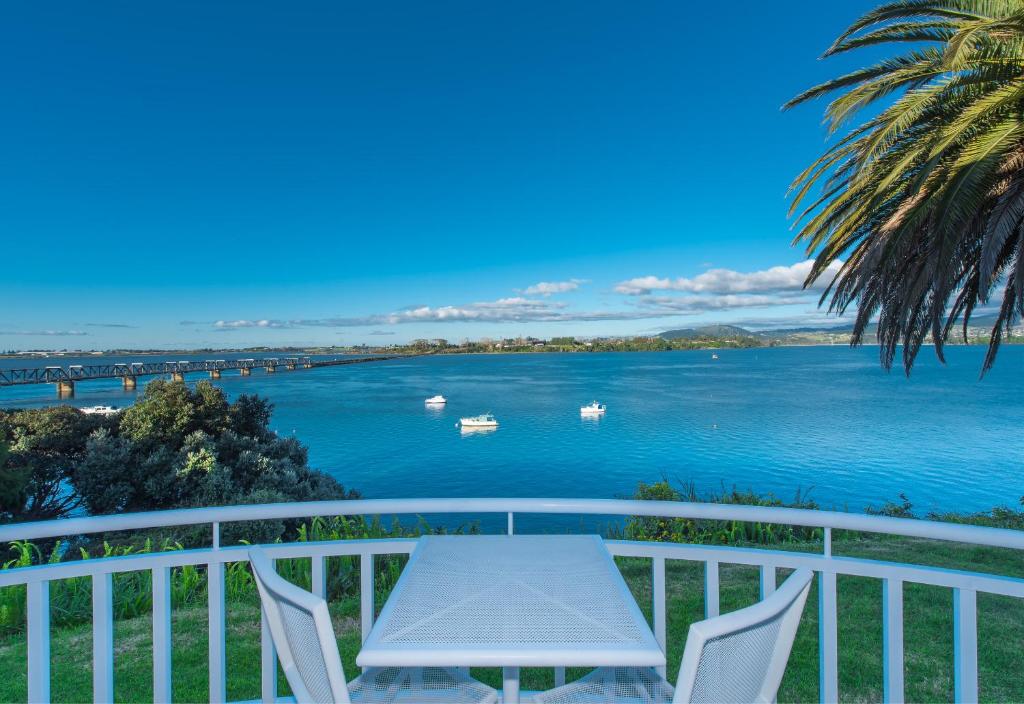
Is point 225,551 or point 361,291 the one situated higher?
point 361,291

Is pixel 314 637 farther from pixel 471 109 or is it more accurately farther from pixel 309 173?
pixel 309 173

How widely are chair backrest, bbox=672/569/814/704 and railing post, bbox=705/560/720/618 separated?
2.27ft

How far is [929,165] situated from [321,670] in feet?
17.5

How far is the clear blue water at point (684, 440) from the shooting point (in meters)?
23.8

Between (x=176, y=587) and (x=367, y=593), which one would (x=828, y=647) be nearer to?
(x=367, y=593)

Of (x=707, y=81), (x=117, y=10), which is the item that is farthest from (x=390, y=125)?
(x=707, y=81)

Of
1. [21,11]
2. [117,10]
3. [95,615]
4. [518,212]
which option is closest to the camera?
[95,615]

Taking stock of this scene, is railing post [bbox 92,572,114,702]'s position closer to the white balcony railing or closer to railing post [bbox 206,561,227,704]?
the white balcony railing

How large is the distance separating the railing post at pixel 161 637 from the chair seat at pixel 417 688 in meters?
0.79

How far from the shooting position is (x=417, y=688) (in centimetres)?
160

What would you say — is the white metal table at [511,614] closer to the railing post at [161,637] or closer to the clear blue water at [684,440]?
the railing post at [161,637]

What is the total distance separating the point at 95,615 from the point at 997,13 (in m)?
7.77

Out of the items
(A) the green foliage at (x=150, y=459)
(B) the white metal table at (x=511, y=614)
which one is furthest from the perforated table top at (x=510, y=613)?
(A) the green foliage at (x=150, y=459)

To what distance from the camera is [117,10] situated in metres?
11.4
